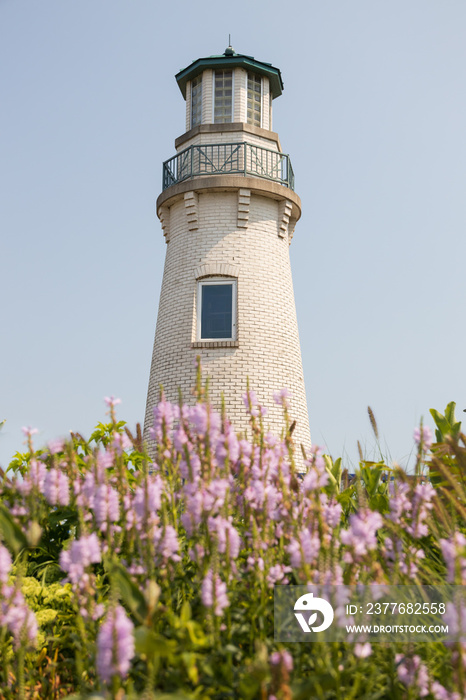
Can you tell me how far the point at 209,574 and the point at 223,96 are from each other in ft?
49.9

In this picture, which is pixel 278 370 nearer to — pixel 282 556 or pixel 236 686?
pixel 282 556

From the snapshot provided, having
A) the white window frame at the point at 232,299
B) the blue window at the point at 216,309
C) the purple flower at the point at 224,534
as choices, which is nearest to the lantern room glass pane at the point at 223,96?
the white window frame at the point at 232,299

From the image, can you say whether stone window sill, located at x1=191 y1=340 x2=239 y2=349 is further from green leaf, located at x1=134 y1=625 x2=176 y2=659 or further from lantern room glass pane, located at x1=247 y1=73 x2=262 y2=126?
green leaf, located at x1=134 y1=625 x2=176 y2=659

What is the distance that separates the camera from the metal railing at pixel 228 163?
1426 centimetres

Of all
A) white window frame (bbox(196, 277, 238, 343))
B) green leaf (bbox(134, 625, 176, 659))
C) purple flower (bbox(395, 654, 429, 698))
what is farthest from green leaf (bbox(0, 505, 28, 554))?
white window frame (bbox(196, 277, 238, 343))

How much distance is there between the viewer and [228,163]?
14.5m

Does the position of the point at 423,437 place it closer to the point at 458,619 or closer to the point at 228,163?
the point at 458,619

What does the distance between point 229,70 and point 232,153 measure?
321cm

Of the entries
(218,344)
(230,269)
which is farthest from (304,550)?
(230,269)

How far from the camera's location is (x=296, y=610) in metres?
2.66

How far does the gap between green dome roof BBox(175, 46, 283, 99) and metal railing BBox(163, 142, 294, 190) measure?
2483mm

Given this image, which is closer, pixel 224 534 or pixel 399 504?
pixel 224 534

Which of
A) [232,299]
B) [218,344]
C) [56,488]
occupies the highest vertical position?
[232,299]

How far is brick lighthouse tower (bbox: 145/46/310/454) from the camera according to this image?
1291 centimetres
